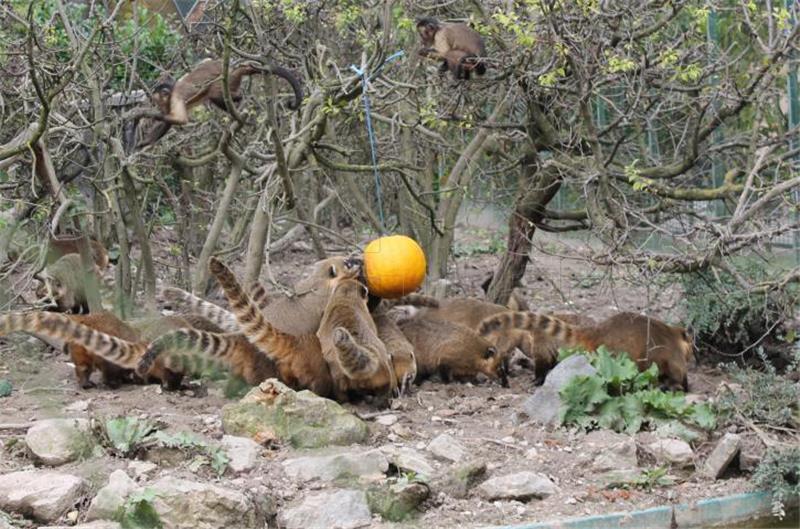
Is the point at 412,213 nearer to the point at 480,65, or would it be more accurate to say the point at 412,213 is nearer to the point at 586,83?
the point at 480,65

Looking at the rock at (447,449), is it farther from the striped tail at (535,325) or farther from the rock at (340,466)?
the striped tail at (535,325)

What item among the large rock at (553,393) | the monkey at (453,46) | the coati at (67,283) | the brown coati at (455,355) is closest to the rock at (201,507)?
the large rock at (553,393)

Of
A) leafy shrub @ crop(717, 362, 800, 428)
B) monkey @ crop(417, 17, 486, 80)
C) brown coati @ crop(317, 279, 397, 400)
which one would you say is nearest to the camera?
leafy shrub @ crop(717, 362, 800, 428)

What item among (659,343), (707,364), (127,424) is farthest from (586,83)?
(127,424)

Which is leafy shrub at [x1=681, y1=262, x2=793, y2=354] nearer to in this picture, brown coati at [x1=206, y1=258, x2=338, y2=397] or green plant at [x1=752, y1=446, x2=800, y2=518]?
green plant at [x1=752, y1=446, x2=800, y2=518]

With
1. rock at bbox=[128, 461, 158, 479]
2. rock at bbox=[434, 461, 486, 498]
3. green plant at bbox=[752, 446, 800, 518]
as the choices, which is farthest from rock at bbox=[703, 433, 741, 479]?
rock at bbox=[128, 461, 158, 479]

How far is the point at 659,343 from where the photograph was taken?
970 centimetres

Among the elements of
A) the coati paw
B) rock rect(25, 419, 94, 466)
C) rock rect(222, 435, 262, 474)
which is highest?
the coati paw

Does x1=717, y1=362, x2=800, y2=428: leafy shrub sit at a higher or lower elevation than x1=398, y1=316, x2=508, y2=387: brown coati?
higher

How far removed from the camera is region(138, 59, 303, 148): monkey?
10.7m

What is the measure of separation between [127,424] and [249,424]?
856mm

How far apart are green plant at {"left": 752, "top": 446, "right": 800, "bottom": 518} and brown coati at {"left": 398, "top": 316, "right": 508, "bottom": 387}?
3.24 metres

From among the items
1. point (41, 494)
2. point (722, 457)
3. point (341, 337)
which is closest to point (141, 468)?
point (41, 494)

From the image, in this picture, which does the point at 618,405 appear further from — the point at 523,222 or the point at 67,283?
the point at 67,283
